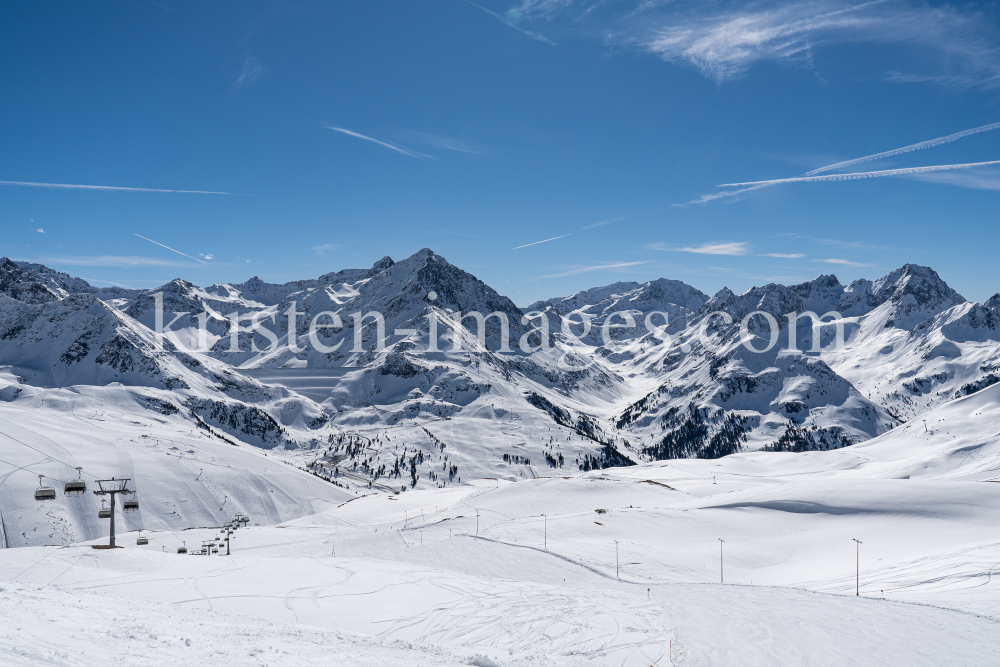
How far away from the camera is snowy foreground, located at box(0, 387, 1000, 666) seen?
78.5 ft

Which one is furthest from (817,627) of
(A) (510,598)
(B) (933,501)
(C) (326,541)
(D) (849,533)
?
(C) (326,541)

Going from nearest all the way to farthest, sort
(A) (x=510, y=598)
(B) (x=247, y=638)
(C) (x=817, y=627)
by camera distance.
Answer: (B) (x=247, y=638) → (C) (x=817, y=627) → (A) (x=510, y=598)

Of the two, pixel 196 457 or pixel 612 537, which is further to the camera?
pixel 196 457

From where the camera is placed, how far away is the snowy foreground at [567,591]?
942 inches

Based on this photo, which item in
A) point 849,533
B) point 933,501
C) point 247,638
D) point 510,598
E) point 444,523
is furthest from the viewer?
point 444,523

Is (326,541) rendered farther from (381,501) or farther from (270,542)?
(381,501)

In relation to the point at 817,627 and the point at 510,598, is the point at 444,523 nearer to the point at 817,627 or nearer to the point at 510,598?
the point at 510,598

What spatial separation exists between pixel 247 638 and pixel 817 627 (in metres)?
34.4

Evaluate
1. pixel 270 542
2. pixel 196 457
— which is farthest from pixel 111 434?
pixel 270 542

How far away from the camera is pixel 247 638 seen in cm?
2356

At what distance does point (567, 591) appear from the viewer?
141 ft

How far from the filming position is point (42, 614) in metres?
21.3

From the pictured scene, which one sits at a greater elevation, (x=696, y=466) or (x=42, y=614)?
(x=42, y=614)

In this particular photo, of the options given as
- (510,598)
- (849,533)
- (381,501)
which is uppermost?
(510,598)
